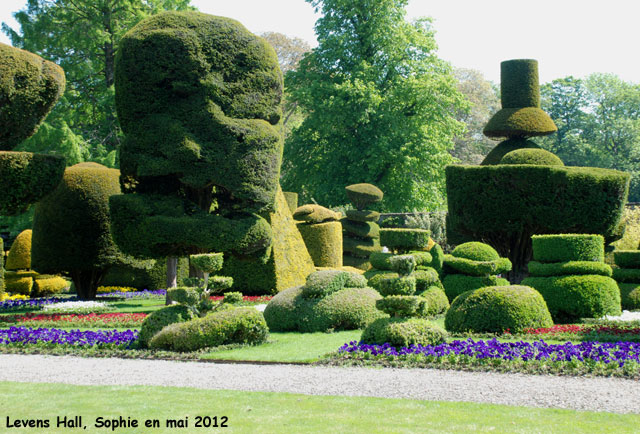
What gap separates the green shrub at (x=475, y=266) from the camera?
15133 mm

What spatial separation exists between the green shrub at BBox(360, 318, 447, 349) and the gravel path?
1.19m

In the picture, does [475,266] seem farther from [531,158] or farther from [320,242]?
[320,242]

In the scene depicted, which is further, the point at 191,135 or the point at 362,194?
the point at 362,194

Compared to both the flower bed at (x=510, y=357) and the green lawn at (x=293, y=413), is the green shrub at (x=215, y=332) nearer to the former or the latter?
the flower bed at (x=510, y=357)

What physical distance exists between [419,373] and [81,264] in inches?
522

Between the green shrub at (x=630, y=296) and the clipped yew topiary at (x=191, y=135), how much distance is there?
30.1 feet

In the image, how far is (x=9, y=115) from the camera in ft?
50.3

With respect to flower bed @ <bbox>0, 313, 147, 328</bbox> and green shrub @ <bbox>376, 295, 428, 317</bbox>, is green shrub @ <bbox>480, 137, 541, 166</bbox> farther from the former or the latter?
green shrub @ <bbox>376, 295, 428, 317</bbox>

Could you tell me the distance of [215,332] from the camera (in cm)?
1075

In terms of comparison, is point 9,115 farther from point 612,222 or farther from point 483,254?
point 612,222

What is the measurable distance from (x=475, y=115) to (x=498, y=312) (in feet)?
150

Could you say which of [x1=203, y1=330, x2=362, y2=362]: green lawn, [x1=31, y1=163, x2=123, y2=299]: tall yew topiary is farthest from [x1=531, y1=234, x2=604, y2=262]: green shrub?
[x1=31, y1=163, x2=123, y2=299]: tall yew topiary

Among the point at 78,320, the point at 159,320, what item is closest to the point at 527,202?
the point at 159,320

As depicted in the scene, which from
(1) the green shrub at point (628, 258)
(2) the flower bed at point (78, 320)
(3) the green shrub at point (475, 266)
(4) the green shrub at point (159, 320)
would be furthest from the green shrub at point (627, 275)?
(2) the flower bed at point (78, 320)
